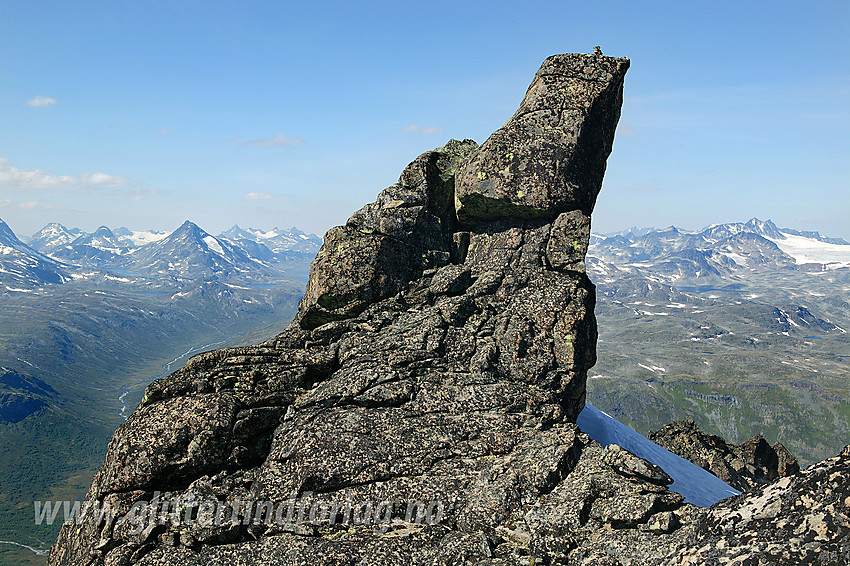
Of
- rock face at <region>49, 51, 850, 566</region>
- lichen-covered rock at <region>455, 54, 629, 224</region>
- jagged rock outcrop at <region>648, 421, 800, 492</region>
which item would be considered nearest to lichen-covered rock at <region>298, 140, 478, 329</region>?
rock face at <region>49, 51, 850, 566</region>

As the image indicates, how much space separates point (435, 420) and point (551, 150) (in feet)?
50.7

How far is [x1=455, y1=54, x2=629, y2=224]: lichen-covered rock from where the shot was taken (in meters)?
27.6

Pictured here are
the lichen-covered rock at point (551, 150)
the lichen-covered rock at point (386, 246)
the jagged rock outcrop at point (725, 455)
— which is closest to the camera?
the lichen-covered rock at point (386, 246)

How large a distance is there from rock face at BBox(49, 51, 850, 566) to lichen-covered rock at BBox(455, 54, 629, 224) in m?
0.12

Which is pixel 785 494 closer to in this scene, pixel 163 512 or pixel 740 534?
pixel 740 534

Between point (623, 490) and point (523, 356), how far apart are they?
764 centimetres

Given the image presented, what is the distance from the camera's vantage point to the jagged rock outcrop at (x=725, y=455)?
1926 inches

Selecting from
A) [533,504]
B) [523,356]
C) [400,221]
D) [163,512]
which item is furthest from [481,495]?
[400,221]

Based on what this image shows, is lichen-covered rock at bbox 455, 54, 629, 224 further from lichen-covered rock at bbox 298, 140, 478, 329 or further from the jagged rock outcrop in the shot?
the jagged rock outcrop

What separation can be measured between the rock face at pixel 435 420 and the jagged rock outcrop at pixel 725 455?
32582mm

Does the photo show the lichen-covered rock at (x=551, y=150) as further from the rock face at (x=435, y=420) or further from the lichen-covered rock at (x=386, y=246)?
the lichen-covered rock at (x=386, y=246)

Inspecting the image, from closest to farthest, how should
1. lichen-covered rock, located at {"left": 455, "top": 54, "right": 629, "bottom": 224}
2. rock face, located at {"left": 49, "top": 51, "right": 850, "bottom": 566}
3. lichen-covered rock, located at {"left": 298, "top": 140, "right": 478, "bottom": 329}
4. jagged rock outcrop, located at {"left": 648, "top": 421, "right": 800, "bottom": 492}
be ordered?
rock face, located at {"left": 49, "top": 51, "right": 850, "bottom": 566}, lichen-covered rock, located at {"left": 298, "top": 140, "right": 478, "bottom": 329}, lichen-covered rock, located at {"left": 455, "top": 54, "right": 629, "bottom": 224}, jagged rock outcrop, located at {"left": 648, "top": 421, "right": 800, "bottom": 492}

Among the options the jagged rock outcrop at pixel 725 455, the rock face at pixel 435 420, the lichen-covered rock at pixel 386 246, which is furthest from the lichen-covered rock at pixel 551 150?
the jagged rock outcrop at pixel 725 455

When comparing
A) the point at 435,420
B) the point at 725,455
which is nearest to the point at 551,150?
the point at 435,420
